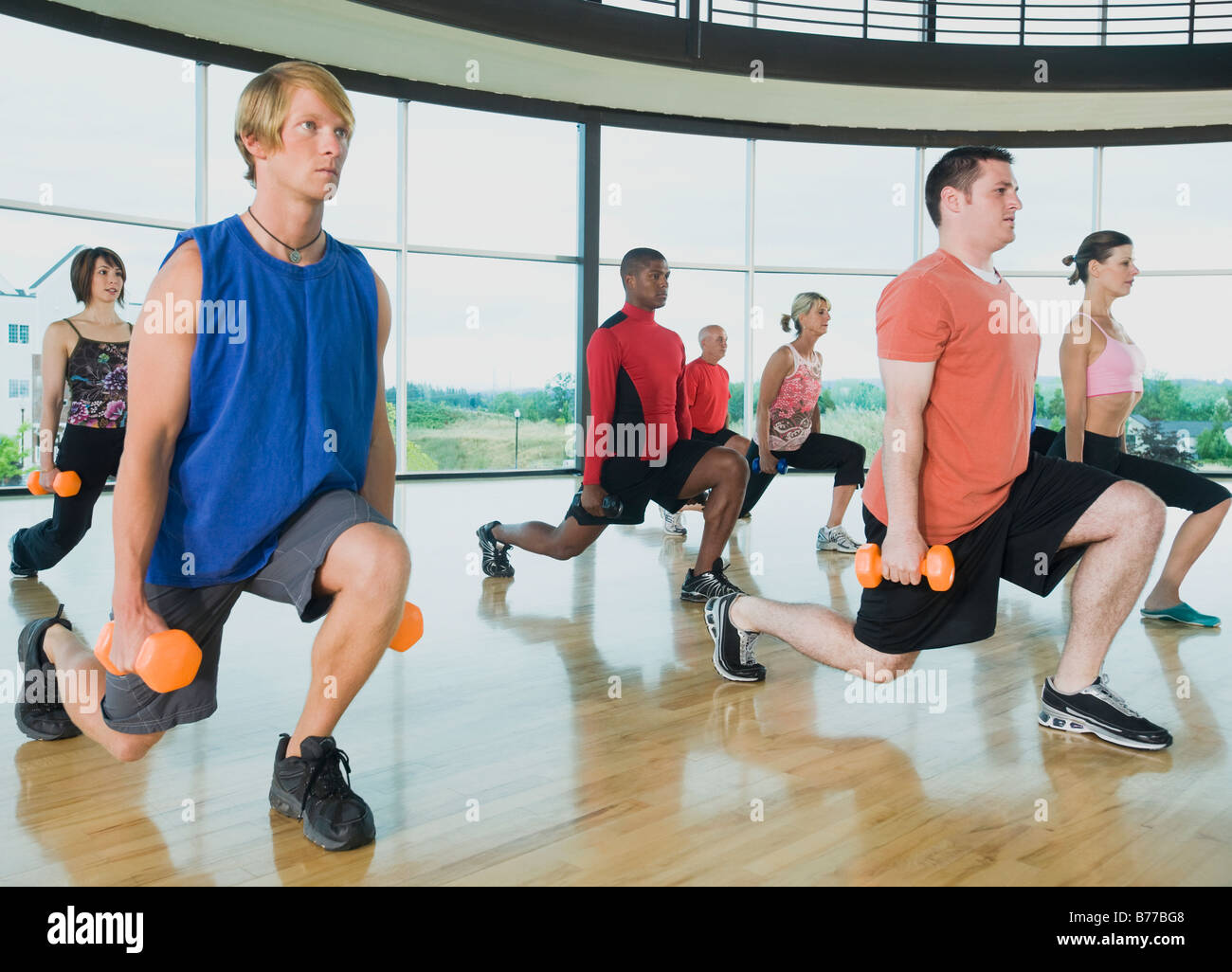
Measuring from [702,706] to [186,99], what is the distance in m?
7.36

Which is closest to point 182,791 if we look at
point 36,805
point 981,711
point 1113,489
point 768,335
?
point 36,805

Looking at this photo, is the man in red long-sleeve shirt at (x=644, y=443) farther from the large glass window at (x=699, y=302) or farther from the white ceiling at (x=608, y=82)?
the large glass window at (x=699, y=302)

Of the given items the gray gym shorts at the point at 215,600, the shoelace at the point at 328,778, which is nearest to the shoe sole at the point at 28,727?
the gray gym shorts at the point at 215,600

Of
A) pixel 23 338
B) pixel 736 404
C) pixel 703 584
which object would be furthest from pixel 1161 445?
pixel 23 338

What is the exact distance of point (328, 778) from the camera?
1.98 m

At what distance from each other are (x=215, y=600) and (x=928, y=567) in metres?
1.46

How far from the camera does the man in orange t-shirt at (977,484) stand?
7.88ft

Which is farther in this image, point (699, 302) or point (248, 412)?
point (699, 302)

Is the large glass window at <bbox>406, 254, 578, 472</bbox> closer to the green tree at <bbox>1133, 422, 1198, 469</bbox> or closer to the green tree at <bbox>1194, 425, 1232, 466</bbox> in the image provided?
the green tree at <bbox>1133, 422, 1198, 469</bbox>

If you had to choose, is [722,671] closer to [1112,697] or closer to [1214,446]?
[1112,697]

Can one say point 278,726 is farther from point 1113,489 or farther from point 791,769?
point 1113,489

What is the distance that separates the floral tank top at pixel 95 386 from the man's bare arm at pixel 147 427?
98.6 inches

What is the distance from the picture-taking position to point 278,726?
265 cm

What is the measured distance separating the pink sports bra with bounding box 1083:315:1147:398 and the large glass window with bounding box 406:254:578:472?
6981mm
